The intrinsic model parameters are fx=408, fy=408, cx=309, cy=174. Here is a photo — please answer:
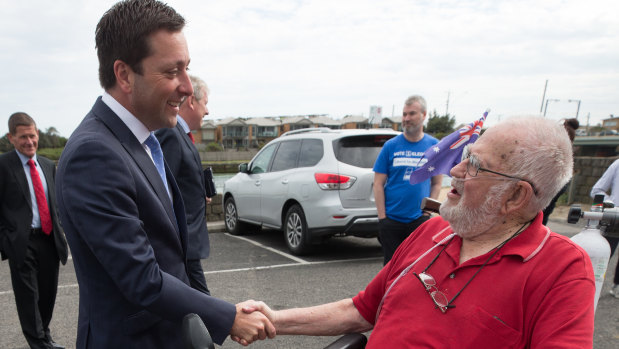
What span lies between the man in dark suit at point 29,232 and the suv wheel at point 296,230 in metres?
3.19

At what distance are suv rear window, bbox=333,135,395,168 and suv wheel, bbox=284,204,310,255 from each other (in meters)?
1.02

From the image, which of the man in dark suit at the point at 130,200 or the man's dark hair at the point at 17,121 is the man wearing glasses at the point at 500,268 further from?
the man's dark hair at the point at 17,121

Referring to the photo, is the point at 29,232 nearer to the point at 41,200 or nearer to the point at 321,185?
the point at 41,200

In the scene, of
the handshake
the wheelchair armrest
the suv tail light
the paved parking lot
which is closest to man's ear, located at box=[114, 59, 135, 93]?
the handshake

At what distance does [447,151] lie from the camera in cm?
327

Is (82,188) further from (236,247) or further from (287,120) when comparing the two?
(287,120)

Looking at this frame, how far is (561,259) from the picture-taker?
4.80 ft

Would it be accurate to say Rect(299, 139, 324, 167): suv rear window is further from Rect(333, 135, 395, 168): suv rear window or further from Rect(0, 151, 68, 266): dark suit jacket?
Rect(0, 151, 68, 266): dark suit jacket

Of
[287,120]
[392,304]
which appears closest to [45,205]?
[392,304]

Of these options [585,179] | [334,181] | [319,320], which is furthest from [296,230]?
[585,179]

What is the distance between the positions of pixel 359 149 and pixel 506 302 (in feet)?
14.4

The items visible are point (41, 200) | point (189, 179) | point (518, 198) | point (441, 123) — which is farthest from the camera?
point (441, 123)

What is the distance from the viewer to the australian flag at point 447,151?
317 centimetres

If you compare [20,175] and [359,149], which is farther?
[359,149]
